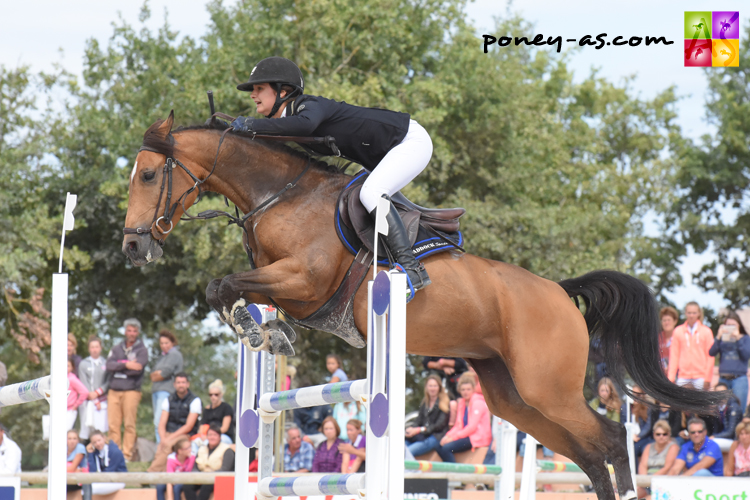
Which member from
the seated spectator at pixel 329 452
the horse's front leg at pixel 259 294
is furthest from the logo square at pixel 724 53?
the horse's front leg at pixel 259 294

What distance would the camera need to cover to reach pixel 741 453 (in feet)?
22.7

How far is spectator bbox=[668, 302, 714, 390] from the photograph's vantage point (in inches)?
306

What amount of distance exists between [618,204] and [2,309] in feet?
47.4

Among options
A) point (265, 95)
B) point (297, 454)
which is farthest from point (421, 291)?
point (297, 454)

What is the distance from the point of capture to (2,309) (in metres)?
13.7

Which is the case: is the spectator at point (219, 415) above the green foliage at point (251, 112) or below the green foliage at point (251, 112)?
below

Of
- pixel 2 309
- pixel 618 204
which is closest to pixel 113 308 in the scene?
pixel 2 309

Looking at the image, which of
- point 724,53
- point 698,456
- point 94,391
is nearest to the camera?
point 698,456

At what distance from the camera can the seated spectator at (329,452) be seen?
7.65 m

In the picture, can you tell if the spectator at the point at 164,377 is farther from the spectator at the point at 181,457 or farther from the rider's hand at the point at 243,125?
the rider's hand at the point at 243,125

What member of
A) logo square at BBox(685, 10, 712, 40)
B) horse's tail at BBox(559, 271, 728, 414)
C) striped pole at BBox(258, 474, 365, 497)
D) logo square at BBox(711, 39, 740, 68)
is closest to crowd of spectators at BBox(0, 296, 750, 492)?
horse's tail at BBox(559, 271, 728, 414)

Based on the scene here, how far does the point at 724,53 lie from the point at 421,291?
1495 centimetres

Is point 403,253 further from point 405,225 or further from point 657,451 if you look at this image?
point 657,451

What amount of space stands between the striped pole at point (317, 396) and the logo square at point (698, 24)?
30.8 ft
